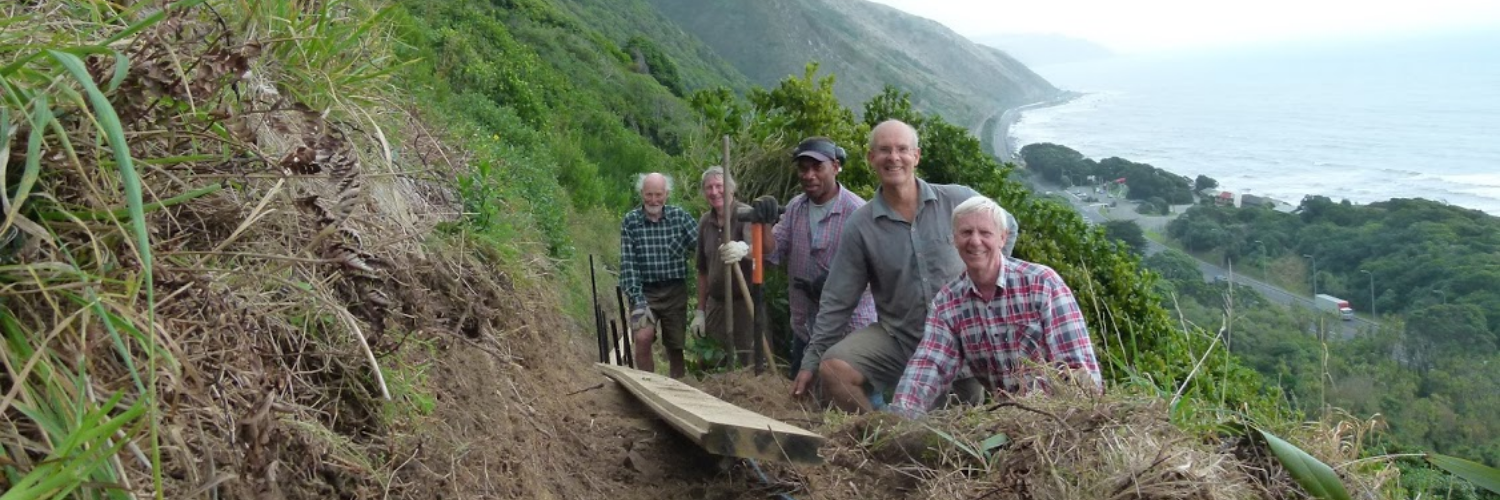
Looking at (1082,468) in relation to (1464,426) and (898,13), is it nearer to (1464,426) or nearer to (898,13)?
(1464,426)

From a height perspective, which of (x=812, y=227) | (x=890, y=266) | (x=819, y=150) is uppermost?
(x=819, y=150)

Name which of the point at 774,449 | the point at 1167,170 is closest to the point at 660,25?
the point at 1167,170

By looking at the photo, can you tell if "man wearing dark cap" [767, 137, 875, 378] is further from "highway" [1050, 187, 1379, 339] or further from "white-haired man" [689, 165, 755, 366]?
"highway" [1050, 187, 1379, 339]

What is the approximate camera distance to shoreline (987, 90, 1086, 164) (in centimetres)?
2343

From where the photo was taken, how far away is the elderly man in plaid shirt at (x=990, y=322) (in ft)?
14.1

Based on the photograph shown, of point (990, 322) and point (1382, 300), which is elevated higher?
point (990, 322)

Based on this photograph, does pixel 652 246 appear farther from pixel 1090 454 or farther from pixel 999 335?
pixel 1090 454

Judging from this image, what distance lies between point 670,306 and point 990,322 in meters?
3.92

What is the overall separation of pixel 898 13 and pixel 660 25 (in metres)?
37.0

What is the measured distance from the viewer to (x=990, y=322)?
445 centimetres

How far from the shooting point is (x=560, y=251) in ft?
37.3

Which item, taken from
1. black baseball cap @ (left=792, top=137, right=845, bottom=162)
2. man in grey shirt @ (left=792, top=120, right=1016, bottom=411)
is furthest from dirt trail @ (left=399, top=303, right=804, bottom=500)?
black baseball cap @ (left=792, top=137, right=845, bottom=162)

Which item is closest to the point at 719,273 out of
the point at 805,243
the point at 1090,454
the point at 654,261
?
the point at 654,261

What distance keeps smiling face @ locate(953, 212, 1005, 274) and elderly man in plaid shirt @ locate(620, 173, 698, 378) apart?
3.58 meters
